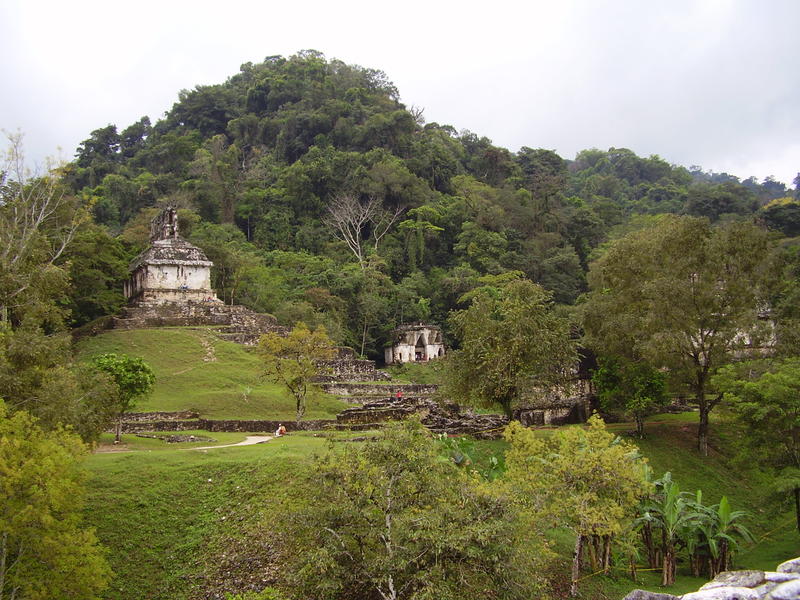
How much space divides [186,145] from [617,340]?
59179mm

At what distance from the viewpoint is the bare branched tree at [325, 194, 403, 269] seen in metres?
62.4

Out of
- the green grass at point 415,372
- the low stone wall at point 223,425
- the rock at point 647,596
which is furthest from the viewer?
the green grass at point 415,372

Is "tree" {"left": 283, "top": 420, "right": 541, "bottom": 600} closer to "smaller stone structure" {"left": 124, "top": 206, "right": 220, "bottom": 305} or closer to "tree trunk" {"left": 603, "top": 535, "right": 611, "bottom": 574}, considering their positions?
"tree trunk" {"left": 603, "top": 535, "right": 611, "bottom": 574}

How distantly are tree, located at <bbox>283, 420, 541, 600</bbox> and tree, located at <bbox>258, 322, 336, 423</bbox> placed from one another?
43.1 ft

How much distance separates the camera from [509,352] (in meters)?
24.3

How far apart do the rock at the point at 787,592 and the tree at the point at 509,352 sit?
574 inches

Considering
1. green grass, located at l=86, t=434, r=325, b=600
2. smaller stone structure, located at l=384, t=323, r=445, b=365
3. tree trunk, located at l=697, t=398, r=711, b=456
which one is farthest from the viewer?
smaller stone structure, located at l=384, t=323, r=445, b=365

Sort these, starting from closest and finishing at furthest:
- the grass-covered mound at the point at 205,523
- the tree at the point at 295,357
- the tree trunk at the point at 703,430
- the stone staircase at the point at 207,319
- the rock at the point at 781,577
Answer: the rock at the point at 781,577 < the grass-covered mound at the point at 205,523 < the tree at the point at 295,357 < the tree trunk at the point at 703,430 < the stone staircase at the point at 207,319

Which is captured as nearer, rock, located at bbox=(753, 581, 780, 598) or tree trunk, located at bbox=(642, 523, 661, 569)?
rock, located at bbox=(753, 581, 780, 598)

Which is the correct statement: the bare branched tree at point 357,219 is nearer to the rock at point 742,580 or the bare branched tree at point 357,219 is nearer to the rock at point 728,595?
the rock at point 742,580

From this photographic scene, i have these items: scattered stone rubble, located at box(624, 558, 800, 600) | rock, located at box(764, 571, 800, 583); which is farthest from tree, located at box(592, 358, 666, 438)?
rock, located at box(764, 571, 800, 583)

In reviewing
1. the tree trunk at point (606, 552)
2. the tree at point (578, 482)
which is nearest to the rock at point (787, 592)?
the tree at point (578, 482)

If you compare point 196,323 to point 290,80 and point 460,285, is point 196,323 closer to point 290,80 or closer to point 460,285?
point 460,285

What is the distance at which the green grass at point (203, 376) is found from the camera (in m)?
28.4
